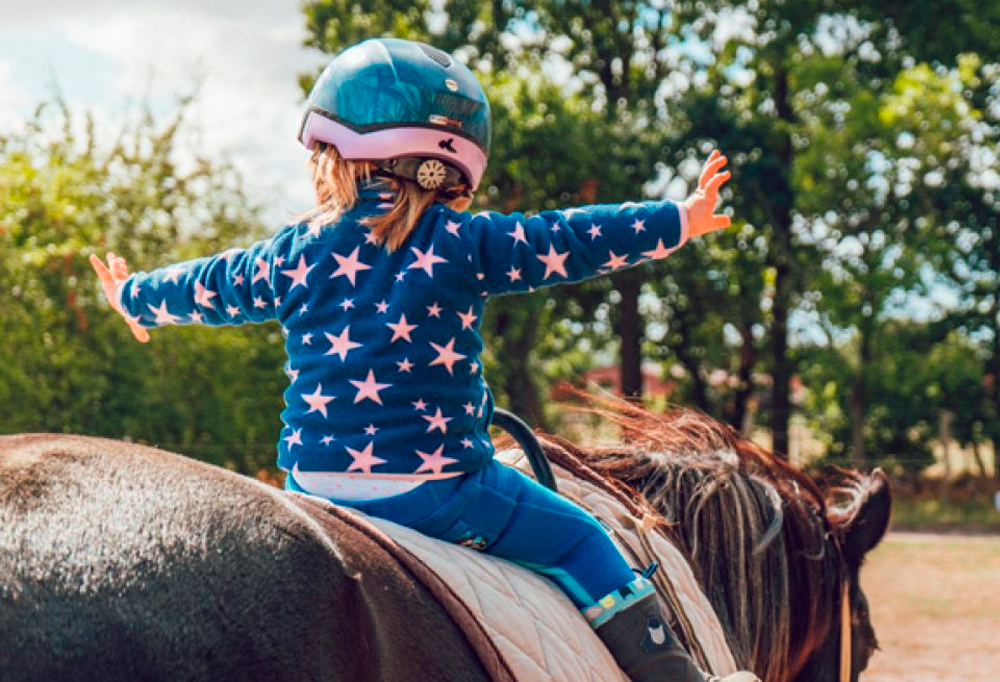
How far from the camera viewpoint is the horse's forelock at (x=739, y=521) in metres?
2.85

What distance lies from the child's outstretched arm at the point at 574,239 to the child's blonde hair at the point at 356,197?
11 cm

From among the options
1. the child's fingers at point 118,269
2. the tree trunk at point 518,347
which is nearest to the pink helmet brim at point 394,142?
the child's fingers at point 118,269

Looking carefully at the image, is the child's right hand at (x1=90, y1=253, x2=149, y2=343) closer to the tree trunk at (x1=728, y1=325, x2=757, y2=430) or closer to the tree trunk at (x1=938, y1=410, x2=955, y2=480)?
the tree trunk at (x1=938, y1=410, x2=955, y2=480)

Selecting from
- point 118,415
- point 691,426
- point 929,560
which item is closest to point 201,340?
point 118,415

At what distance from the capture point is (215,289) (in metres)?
2.29

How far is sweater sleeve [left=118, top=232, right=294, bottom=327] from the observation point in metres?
2.15

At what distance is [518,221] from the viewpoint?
2.08 metres

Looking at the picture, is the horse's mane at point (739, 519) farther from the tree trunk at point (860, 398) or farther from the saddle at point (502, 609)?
the tree trunk at point (860, 398)

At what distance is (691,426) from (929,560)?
1169 centimetres

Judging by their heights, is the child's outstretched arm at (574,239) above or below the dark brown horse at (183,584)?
above

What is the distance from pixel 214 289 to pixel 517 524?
29.8 inches

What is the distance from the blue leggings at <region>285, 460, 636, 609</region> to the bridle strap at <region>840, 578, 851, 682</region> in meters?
1.35

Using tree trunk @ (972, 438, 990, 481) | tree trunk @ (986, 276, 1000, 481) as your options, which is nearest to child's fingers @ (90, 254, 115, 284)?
tree trunk @ (972, 438, 990, 481)

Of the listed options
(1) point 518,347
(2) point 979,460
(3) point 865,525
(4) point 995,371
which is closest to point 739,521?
(3) point 865,525
